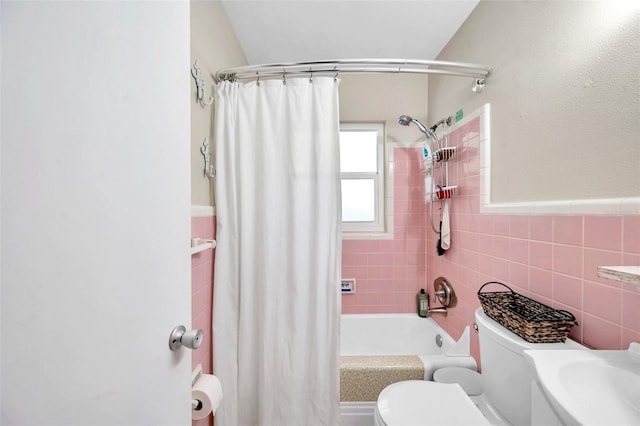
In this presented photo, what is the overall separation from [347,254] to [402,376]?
3.33 ft

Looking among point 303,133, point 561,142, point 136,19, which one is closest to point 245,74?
point 303,133

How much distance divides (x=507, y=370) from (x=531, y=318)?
0.20 metres

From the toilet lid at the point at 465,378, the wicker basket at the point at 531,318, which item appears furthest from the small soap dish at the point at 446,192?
the toilet lid at the point at 465,378

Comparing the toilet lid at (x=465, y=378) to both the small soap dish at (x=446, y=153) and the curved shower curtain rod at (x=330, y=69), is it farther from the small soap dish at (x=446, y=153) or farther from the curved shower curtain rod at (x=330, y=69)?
the curved shower curtain rod at (x=330, y=69)

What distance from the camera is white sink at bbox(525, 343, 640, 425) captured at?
0.56m

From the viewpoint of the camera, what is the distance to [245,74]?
4.43 feet

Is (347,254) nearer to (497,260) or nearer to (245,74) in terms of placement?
(497,260)

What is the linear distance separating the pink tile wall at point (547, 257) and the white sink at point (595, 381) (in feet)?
0.43

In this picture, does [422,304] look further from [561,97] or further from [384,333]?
[561,97]

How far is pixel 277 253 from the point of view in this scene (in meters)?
1.33

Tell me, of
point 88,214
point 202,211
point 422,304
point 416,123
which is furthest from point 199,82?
point 422,304

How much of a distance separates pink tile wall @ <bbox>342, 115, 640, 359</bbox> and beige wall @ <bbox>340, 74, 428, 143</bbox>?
0.68 ft

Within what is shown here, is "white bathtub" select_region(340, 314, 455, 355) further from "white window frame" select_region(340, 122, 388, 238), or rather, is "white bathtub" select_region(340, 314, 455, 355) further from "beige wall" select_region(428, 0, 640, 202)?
"beige wall" select_region(428, 0, 640, 202)

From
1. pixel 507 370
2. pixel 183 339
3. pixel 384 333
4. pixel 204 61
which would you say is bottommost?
pixel 384 333
